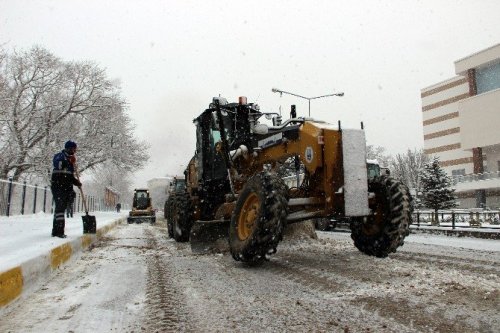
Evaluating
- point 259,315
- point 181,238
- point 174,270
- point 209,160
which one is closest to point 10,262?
point 174,270

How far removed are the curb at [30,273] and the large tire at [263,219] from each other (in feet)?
7.27

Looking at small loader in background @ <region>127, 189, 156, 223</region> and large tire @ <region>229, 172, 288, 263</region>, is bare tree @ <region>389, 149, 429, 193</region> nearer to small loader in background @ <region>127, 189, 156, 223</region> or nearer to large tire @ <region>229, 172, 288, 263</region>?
small loader in background @ <region>127, 189, 156, 223</region>

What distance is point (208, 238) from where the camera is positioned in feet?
22.3

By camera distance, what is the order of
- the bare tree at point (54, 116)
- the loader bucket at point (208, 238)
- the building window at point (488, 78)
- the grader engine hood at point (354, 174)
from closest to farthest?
the grader engine hood at point (354, 174)
the loader bucket at point (208, 238)
the bare tree at point (54, 116)
the building window at point (488, 78)

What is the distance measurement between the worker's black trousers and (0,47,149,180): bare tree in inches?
782

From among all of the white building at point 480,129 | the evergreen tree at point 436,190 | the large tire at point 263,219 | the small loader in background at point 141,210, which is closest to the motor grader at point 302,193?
the large tire at point 263,219

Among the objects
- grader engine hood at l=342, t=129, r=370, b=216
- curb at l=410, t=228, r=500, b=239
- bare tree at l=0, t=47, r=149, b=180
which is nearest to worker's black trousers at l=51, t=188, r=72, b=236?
grader engine hood at l=342, t=129, r=370, b=216

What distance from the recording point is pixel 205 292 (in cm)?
387

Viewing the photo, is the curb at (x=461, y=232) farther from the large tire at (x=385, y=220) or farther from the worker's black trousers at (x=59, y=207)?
the worker's black trousers at (x=59, y=207)

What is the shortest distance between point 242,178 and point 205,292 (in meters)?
2.78

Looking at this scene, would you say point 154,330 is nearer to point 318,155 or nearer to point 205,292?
point 205,292

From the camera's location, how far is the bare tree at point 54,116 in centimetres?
2672

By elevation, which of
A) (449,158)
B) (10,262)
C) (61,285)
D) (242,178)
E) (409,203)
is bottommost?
(61,285)

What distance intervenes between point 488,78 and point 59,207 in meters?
46.7
